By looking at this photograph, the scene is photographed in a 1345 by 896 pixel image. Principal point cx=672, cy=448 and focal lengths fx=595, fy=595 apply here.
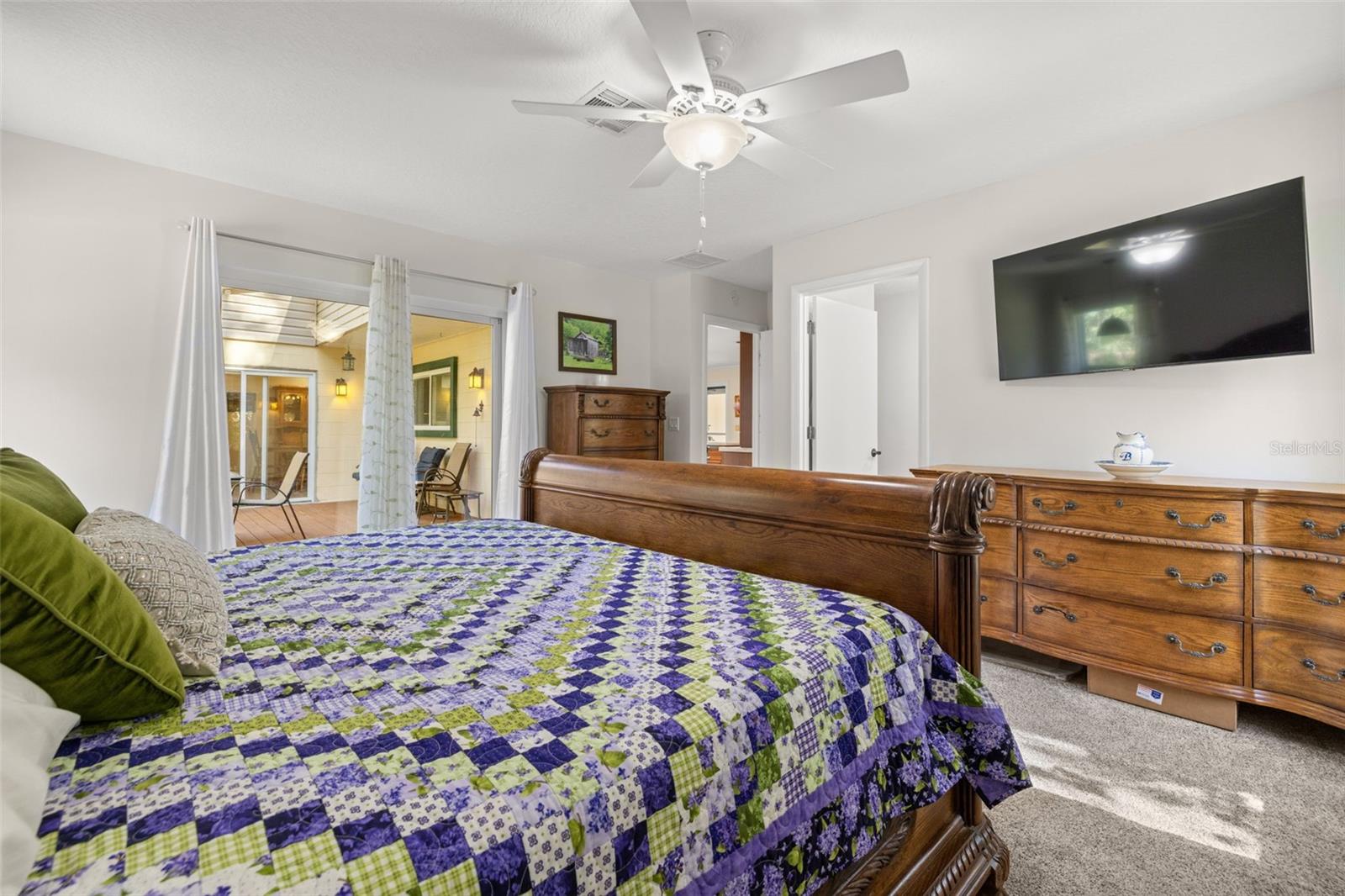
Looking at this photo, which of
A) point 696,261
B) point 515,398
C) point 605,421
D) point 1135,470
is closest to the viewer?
point 1135,470

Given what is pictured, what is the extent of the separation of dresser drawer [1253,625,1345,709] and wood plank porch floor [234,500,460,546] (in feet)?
15.8

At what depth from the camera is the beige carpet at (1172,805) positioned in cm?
148

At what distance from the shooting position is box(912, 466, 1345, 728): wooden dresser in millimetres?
1995

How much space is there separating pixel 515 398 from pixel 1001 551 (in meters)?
3.32

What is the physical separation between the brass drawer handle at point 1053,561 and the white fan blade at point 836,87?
6.45 ft

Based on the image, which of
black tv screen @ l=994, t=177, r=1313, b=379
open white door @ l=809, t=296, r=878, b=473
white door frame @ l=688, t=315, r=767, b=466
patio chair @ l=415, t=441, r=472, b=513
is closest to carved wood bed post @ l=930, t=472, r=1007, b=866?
black tv screen @ l=994, t=177, r=1313, b=379

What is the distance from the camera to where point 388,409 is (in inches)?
151

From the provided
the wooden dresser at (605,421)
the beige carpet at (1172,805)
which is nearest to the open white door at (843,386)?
the wooden dresser at (605,421)

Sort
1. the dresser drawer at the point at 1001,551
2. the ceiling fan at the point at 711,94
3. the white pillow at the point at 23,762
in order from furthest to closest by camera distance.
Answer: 1. the dresser drawer at the point at 1001,551
2. the ceiling fan at the point at 711,94
3. the white pillow at the point at 23,762

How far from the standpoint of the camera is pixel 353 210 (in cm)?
371

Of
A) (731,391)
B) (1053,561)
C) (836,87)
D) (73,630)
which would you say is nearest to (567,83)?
(836,87)

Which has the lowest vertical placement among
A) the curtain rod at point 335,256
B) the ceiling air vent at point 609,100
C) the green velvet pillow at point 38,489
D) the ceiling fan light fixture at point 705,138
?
the green velvet pillow at point 38,489

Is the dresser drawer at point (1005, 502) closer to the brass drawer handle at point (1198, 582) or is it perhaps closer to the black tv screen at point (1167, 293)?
the brass drawer handle at point (1198, 582)

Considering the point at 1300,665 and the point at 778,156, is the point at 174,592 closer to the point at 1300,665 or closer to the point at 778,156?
the point at 778,156
